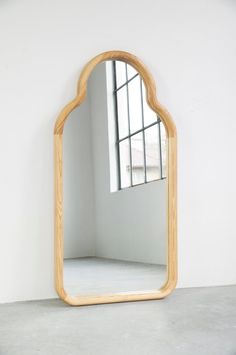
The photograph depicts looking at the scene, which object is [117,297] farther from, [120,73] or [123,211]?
[120,73]

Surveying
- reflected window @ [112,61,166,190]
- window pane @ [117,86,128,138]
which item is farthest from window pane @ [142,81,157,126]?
window pane @ [117,86,128,138]

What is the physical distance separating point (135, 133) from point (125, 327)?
135 cm

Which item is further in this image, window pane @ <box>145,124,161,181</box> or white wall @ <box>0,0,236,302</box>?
window pane @ <box>145,124,161,181</box>

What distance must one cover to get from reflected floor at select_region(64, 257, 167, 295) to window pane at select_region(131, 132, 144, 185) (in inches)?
21.1

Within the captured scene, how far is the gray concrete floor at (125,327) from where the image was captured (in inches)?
75.5

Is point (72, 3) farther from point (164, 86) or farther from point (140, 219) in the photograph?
point (140, 219)

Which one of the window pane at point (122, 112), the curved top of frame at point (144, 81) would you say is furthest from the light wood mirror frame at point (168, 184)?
the window pane at point (122, 112)

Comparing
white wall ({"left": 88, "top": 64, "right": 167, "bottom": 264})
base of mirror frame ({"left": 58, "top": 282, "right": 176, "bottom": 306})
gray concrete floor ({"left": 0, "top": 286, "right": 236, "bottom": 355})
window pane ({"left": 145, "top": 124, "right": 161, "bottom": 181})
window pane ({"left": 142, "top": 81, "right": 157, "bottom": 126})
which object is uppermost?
window pane ({"left": 142, "top": 81, "right": 157, "bottom": 126})

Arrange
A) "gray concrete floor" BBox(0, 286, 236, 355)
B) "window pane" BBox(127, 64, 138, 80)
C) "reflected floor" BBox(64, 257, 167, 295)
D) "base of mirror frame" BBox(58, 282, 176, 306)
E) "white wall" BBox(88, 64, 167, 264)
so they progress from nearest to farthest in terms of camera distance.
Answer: "gray concrete floor" BBox(0, 286, 236, 355) → "base of mirror frame" BBox(58, 282, 176, 306) → "reflected floor" BBox(64, 257, 167, 295) → "white wall" BBox(88, 64, 167, 264) → "window pane" BBox(127, 64, 138, 80)

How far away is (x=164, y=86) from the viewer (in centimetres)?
323

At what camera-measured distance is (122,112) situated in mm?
3197

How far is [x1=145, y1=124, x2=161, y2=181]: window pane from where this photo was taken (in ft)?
10.1

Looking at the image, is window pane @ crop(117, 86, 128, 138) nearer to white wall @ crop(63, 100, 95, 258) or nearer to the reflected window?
the reflected window

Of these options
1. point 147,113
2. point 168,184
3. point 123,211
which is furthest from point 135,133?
point 123,211
